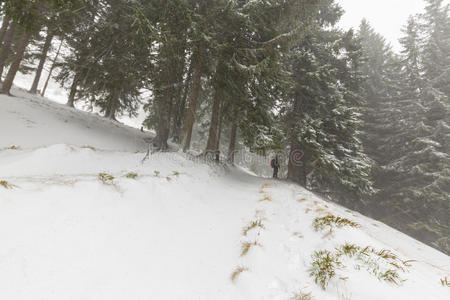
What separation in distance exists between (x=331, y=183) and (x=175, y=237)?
1435 centimetres

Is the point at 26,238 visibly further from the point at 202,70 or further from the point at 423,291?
the point at 202,70

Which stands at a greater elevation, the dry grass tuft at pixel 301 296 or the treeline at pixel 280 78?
the treeline at pixel 280 78

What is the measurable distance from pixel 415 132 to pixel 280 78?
12.7 meters

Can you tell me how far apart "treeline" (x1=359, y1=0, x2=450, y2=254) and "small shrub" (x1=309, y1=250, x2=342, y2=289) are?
47.3ft

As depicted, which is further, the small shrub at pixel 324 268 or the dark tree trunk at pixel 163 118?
the dark tree trunk at pixel 163 118

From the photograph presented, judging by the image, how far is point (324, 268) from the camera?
10.4 feet

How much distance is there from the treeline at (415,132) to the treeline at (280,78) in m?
0.09

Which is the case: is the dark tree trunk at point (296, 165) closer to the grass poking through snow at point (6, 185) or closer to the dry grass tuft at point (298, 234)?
the dry grass tuft at point (298, 234)

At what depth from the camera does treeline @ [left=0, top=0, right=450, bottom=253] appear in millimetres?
8820

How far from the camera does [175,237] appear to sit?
4113mm

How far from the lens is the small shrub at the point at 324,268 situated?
10.0ft

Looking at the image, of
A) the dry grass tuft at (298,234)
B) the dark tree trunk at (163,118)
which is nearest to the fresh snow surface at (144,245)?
the dry grass tuft at (298,234)

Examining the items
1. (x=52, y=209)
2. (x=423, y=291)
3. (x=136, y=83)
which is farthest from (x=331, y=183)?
(x=52, y=209)

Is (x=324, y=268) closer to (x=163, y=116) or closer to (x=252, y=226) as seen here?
(x=252, y=226)
